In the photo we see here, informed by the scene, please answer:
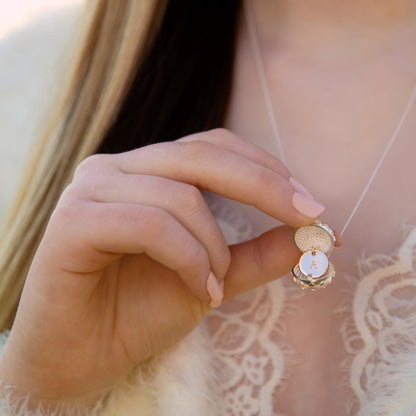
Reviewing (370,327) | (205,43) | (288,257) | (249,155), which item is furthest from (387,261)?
(205,43)

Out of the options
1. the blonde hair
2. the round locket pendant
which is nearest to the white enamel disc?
the round locket pendant

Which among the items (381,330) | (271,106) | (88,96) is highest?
(271,106)

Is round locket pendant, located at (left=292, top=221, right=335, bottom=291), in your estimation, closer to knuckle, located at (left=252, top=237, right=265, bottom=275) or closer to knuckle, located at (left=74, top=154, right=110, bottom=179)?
knuckle, located at (left=252, top=237, right=265, bottom=275)

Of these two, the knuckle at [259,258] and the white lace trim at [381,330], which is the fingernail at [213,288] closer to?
the knuckle at [259,258]

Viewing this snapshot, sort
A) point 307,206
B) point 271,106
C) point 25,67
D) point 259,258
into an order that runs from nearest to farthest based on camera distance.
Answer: point 307,206, point 259,258, point 271,106, point 25,67

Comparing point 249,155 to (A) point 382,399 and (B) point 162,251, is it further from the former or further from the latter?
(A) point 382,399

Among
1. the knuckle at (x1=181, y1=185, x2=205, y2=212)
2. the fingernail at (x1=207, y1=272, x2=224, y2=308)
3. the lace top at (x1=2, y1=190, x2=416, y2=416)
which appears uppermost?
the knuckle at (x1=181, y1=185, x2=205, y2=212)

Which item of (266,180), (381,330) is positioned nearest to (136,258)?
(266,180)

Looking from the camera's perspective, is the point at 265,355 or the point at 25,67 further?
the point at 25,67

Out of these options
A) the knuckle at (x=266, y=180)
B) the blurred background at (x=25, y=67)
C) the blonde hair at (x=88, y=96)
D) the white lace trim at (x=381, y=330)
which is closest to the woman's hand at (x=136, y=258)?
the knuckle at (x=266, y=180)

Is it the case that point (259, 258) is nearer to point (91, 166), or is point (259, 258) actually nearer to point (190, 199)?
point (190, 199)
